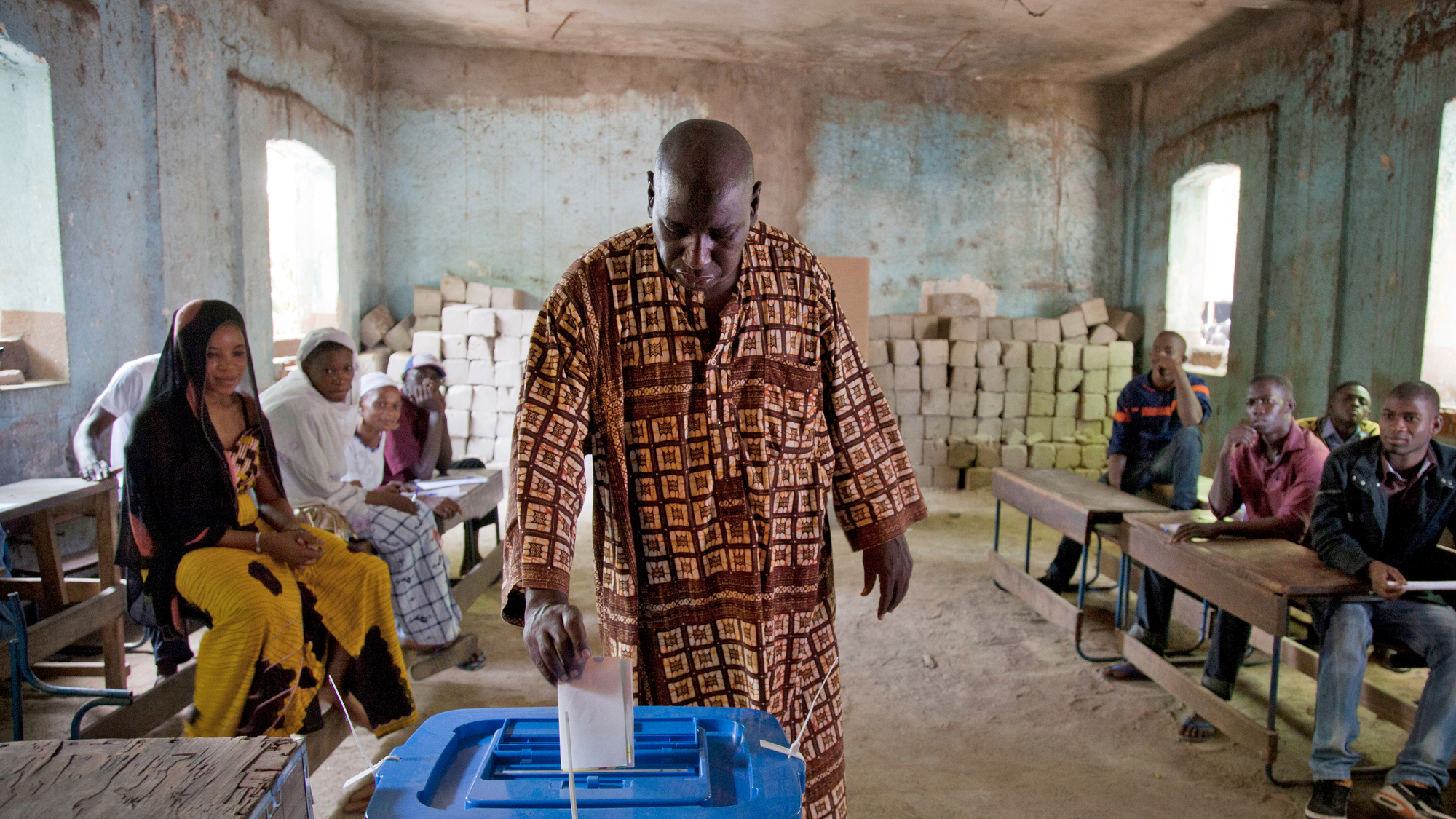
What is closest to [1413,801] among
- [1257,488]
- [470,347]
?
[1257,488]

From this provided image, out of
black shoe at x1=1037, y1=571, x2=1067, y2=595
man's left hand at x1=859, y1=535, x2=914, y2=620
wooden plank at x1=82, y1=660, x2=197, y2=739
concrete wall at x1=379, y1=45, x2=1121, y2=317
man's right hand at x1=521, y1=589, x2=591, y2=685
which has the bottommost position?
black shoe at x1=1037, y1=571, x2=1067, y2=595

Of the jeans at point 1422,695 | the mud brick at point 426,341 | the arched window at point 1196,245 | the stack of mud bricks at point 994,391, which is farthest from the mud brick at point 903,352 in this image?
the jeans at point 1422,695

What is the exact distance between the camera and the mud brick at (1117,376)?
8883mm

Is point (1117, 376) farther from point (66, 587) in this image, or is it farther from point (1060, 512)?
point (66, 587)

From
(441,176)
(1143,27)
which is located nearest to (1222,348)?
(1143,27)

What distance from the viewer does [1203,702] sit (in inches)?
135

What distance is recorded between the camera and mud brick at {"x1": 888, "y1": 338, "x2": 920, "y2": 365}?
338 inches

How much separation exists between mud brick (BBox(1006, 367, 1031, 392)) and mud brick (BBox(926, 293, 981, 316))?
0.95m

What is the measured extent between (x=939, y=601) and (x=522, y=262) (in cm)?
573

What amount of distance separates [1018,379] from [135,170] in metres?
7.53

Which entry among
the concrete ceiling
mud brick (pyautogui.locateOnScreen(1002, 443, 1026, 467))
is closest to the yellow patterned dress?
the concrete ceiling

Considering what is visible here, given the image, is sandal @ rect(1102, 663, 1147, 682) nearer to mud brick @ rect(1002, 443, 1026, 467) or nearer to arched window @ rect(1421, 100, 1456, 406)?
arched window @ rect(1421, 100, 1456, 406)

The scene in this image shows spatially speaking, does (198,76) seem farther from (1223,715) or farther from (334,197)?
(1223,715)

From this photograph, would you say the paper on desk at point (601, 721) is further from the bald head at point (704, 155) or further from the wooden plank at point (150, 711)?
the wooden plank at point (150, 711)
